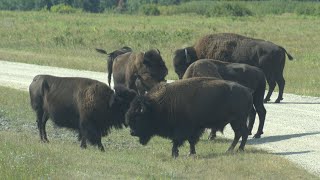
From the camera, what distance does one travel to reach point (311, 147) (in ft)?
55.9

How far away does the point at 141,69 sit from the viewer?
2047 centimetres

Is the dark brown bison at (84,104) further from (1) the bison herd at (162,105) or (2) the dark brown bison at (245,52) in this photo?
→ (2) the dark brown bison at (245,52)

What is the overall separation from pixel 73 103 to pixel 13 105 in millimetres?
6445

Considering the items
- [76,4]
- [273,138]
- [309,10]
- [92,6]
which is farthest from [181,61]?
[92,6]

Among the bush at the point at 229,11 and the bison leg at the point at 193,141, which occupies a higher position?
the bison leg at the point at 193,141

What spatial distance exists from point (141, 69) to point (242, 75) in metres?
Result: 2.76

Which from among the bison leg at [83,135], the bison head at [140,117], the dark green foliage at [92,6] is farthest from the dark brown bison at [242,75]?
the dark green foliage at [92,6]

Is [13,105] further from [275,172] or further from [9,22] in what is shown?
[9,22]

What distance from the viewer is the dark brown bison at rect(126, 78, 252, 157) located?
53.9ft

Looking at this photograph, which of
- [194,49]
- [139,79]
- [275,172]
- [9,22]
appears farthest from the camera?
[9,22]

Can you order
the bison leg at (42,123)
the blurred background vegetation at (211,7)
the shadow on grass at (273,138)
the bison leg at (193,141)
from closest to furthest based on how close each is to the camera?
the bison leg at (193,141) → the shadow on grass at (273,138) → the bison leg at (42,123) → the blurred background vegetation at (211,7)

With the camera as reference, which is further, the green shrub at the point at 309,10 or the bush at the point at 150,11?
the bush at the point at 150,11

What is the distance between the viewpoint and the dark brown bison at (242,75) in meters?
18.6

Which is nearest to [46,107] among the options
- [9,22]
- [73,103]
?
[73,103]
